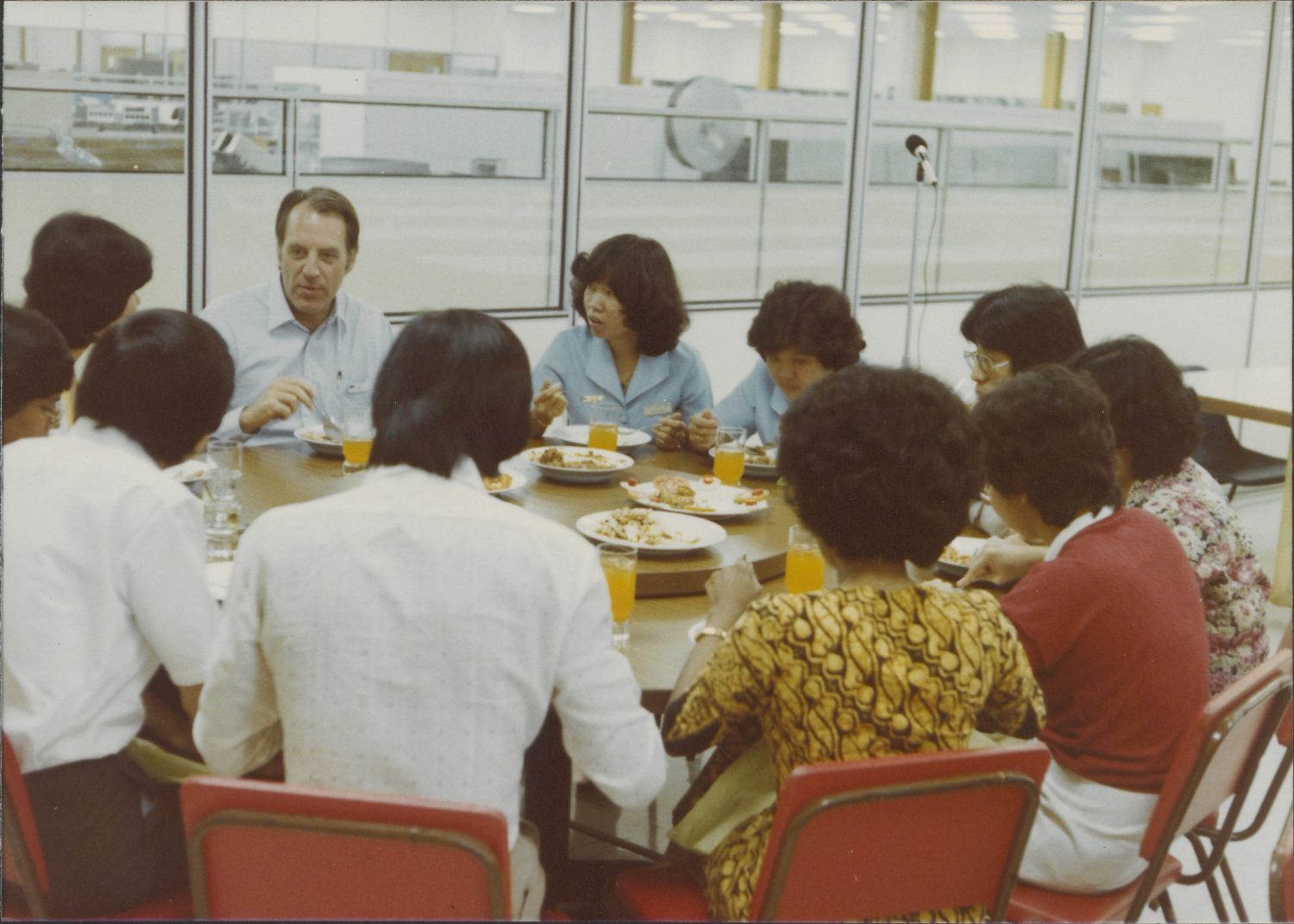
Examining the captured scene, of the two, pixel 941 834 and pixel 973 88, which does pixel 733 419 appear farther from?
pixel 973 88

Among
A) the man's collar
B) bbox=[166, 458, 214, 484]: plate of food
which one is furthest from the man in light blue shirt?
bbox=[166, 458, 214, 484]: plate of food

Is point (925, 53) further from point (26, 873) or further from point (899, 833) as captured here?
point (26, 873)

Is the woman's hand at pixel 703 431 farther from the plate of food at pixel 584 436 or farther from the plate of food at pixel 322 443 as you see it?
the plate of food at pixel 322 443

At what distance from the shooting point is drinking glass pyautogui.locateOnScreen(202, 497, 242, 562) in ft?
7.22

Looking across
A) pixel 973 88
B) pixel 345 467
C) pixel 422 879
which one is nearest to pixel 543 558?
pixel 422 879

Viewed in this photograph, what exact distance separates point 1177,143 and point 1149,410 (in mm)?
5651

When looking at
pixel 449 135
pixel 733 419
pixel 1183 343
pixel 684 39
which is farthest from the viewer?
pixel 1183 343

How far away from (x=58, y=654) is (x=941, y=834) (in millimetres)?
1069

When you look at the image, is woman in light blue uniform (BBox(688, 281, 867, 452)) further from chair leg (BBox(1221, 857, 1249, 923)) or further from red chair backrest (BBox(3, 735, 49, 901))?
red chair backrest (BBox(3, 735, 49, 901))

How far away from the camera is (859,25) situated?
19.1ft

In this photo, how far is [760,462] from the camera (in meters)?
3.09

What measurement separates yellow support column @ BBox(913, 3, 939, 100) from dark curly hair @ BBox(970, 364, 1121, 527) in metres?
4.63

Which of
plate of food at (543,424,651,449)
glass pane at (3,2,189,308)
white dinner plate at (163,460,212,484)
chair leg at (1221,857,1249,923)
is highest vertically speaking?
glass pane at (3,2,189,308)

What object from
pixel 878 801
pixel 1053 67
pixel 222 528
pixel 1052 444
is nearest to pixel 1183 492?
pixel 1052 444
